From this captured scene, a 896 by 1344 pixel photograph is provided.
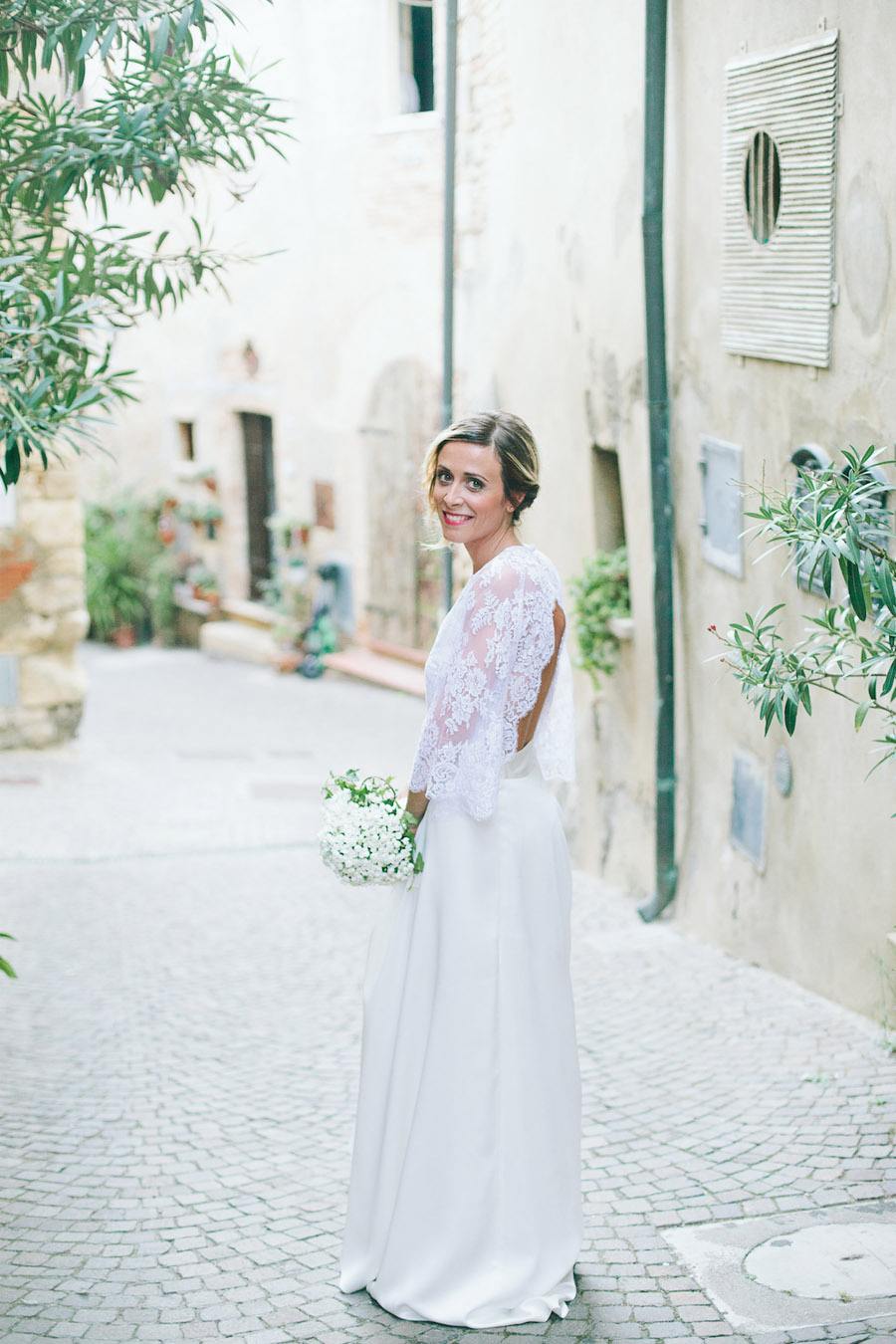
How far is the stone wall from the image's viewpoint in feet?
38.1

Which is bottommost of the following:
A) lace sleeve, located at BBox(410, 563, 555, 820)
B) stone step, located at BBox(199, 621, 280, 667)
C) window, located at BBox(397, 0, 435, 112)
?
stone step, located at BBox(199, 621, 280, 667)

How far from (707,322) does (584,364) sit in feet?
5.42

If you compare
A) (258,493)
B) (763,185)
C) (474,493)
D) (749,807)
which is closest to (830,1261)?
(474,493)

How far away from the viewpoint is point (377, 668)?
16.2 meters

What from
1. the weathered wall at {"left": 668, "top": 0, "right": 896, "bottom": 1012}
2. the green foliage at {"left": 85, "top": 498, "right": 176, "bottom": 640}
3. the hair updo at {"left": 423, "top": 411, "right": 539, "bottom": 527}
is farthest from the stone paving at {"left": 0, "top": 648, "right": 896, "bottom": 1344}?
the green foliage at {"left": 85, "top": 498, "right": 176, "bottom": 640}

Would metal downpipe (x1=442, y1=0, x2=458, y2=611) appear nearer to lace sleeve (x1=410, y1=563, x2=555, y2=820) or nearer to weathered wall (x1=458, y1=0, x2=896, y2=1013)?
weathered wall (x1=458, y1=0, x2=896, y2=1013)

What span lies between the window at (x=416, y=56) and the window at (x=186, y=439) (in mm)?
5224

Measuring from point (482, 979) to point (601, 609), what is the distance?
4.81m

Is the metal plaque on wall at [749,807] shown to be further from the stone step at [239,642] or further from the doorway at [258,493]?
the doorway at [258,493]

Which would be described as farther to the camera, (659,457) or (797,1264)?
(659,457)

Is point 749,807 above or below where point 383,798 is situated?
below

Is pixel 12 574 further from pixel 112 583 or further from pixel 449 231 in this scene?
pixel 112 583

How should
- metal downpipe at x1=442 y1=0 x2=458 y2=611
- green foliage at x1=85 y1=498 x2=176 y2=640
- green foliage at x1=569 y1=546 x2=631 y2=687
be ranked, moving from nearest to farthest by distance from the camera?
green foliage at x1=569 y1=546 x2=631 y2=687 < metal downpipe at x1=442 y1=0 x2=458 y2=611 < green foliage at x1=85 y1=498 x2=176 y2=640

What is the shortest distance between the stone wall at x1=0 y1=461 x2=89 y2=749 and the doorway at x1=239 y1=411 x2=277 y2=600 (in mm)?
6360
